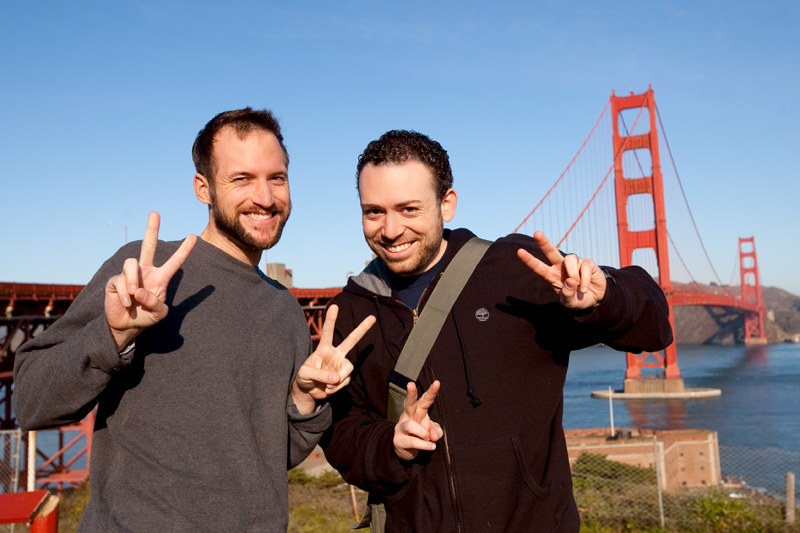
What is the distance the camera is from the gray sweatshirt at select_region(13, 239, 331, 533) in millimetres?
1630

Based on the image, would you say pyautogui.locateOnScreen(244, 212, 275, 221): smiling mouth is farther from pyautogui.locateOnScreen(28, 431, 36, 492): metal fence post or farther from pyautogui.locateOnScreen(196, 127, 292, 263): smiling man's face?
pyautogui.locateOnScreen(28, 431, 36, 492): metal fence post

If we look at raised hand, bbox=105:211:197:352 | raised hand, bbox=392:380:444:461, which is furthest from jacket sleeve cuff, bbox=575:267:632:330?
raised hand, bbox=105:211:197:352

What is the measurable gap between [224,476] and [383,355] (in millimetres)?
665

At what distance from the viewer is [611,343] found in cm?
198

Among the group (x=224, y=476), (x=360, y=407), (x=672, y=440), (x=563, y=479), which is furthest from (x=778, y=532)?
(x=672, y=440)

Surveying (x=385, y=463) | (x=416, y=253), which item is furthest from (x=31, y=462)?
(x=416, y=253)

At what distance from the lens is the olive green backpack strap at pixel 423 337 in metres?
2.02

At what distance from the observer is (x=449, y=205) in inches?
90.8

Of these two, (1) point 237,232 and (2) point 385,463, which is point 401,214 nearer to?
(1) point 237,232

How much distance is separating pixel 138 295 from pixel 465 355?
104 cm

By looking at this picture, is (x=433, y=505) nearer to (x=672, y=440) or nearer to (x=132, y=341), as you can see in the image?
(x=132, y=341)

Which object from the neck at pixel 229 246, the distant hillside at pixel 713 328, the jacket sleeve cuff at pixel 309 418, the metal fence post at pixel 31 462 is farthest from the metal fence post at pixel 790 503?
the distant hillside at pixel 713 328

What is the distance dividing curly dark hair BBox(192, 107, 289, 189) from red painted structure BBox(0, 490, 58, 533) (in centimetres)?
108

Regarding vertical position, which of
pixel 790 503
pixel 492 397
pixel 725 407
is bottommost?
pixel 725 407
